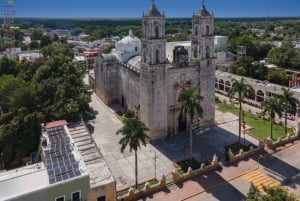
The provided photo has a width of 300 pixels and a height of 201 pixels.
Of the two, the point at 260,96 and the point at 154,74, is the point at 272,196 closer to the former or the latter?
the point at 154,74

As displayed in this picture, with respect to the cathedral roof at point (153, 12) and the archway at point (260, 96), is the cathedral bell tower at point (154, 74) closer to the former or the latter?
the cathedral roof at point (153, 12)

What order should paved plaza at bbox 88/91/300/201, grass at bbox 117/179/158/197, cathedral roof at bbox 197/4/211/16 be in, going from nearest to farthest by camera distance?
grass at bbox 117/179/158/197
paved plaza at bbox 88/91/300/201
cathedral roof at bbox 197/4/211/16

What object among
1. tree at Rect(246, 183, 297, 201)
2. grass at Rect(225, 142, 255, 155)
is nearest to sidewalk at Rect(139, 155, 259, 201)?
grass at Rect(225, 142, 255, 155)

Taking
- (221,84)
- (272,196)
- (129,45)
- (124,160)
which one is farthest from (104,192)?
(221,84)

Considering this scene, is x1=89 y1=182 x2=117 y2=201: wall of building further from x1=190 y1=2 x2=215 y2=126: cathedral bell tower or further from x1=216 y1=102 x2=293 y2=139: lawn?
x1=216 y1=102 x2=293 y2=139: lawn

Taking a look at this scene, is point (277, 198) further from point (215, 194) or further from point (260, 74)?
point (260, 74)
